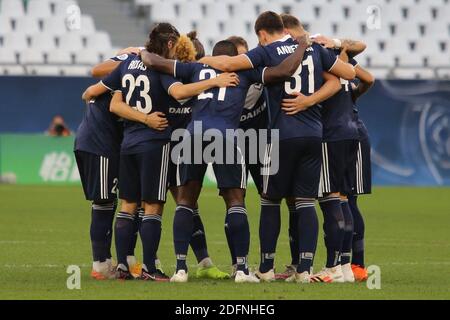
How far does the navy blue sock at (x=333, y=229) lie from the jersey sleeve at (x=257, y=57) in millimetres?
1311

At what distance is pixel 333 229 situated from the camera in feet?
31.1

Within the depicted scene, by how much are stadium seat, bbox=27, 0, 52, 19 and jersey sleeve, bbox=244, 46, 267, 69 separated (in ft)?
67.0

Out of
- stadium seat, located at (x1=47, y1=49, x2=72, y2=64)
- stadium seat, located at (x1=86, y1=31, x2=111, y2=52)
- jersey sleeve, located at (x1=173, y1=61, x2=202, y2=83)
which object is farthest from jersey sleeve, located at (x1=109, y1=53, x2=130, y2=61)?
stadium seat, located at (x1=86, y1=31, x2=111, y2=52)

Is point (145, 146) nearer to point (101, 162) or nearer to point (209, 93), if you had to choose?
point (101, 162)

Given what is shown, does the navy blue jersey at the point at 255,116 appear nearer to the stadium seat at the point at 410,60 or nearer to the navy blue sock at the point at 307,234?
the navy blue sock at the point at 307,234

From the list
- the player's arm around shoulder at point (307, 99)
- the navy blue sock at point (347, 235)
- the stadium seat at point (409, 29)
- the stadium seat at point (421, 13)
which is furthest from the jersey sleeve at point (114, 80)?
the stadium seat at point (421, 13)

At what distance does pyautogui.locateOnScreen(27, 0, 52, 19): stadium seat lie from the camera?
2895cm

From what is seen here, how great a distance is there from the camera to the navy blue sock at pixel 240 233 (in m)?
9.30

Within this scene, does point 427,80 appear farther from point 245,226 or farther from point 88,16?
point 245,226

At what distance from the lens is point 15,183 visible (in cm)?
2588

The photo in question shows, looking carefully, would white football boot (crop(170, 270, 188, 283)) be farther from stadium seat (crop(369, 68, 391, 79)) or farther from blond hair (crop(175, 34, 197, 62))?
stadium seat (crop(369, 68, 391, 79))

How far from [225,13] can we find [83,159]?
21.0 metres

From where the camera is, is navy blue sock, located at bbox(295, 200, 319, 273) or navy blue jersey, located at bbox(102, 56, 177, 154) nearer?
navy blue sock, located at bbox(295, 200, 319, 273)

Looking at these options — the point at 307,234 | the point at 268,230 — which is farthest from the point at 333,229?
the point at 268,230
